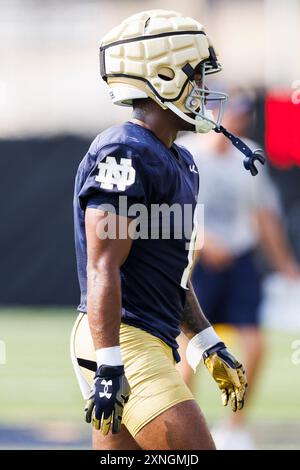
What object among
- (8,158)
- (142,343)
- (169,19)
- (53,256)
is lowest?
(53,256)

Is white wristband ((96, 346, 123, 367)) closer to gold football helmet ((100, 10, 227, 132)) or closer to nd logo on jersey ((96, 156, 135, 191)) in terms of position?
nd logo on jersey ((96, 156, 135, 191))

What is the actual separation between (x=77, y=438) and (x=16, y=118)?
24.7 feet

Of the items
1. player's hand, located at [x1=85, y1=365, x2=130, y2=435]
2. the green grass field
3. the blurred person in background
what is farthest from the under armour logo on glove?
the blurred person in background

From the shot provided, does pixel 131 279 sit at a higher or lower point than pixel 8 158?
higher

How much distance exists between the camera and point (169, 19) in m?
3.95

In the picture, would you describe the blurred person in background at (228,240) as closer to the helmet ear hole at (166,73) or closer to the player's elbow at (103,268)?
the helmet ear hole at (166,73)

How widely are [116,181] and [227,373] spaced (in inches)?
35.0

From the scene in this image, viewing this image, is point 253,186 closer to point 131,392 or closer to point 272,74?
point 131,392

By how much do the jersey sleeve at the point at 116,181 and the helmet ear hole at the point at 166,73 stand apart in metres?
0.34

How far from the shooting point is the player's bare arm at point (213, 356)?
4.15m

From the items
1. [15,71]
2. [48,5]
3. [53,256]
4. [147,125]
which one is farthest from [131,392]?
[48,5]

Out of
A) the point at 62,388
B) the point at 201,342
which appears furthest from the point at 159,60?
the point at 62,388

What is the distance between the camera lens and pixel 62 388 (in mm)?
8523

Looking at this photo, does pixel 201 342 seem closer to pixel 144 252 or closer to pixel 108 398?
pixel 144 252
